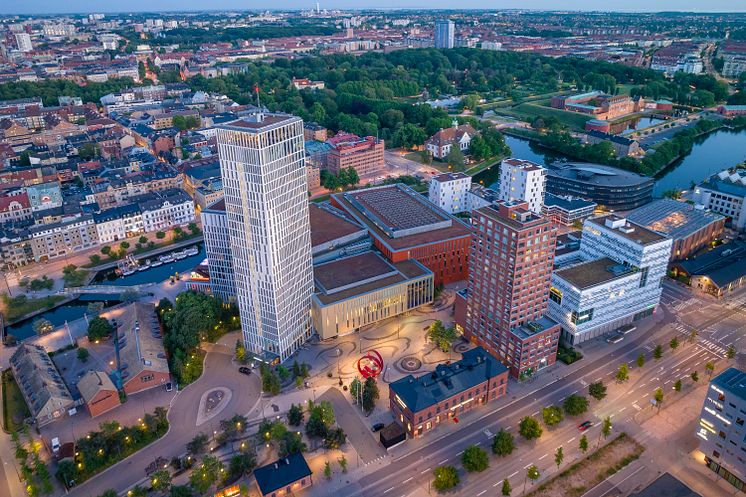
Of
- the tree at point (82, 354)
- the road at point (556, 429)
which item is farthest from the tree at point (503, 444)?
the tree at point (82, 354)

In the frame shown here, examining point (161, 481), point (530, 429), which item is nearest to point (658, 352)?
point (530, 429)

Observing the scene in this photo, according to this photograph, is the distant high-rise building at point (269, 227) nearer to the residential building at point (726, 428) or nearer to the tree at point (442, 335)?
the tree at point (442, 335)

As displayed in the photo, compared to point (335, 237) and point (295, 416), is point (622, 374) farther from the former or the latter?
point (335, 237)

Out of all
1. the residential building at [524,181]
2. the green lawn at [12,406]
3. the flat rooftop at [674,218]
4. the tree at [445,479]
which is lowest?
the green lawn at [12,406]

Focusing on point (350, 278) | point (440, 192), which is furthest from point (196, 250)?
point (440, 192)

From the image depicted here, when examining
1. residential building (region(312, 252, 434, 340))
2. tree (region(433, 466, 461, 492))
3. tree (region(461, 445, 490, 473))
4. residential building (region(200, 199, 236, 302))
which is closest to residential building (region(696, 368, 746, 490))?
tree (region(461, 445, 490, 473))

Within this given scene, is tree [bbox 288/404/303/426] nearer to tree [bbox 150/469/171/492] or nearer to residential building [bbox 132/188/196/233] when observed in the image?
tree [bbox 150/469/171/492]
